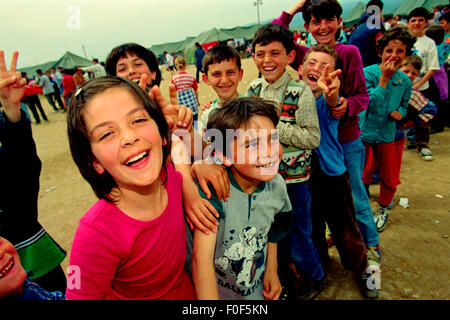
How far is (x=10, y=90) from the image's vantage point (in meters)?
1.34

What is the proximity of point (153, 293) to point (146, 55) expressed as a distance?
5.65 feet

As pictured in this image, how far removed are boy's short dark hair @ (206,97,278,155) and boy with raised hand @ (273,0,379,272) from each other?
0.80m

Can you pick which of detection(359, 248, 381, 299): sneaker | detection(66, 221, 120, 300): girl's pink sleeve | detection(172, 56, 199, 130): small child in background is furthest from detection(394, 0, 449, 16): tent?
detection(66, 221, 120, 300): girl's pink sleeve

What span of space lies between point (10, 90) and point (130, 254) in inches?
46.8

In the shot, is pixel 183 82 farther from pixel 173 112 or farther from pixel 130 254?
pixel 130 254

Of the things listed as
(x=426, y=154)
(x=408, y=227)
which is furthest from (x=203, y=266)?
(x=426, y=154)

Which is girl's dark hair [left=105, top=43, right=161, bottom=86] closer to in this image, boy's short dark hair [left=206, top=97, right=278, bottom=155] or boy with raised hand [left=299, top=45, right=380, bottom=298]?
boy's short dark hair [left=206, top=97, right=278, bottom=155]

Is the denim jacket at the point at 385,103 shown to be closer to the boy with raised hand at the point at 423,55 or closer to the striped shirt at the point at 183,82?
the boy with raised hand at the point at 423,55

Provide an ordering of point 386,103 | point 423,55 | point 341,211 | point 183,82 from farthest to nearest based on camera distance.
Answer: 1. point 183,82
2. point 423,55
3. point 386,103
4. point 341,211

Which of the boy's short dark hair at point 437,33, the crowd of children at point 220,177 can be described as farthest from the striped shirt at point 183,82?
the boy's short dark hair at point 437,33

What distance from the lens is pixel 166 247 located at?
1094 millimetres

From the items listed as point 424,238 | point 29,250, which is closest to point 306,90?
point 29,250

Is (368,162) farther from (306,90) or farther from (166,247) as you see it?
(166,247)

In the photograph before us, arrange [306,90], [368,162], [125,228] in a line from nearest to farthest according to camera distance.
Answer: [125,228] < [306,90] < [368,162]
